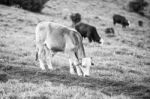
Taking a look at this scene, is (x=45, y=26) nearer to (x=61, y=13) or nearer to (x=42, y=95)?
(x=42, y=95)

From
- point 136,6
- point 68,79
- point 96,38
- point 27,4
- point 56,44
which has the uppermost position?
point 56,44

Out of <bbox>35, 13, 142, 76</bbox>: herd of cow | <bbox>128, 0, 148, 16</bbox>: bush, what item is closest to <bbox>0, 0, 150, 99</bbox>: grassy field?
<bbox>35, 13, 142, 76</bbox>: herd of cow

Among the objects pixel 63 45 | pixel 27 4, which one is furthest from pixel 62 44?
pixel 27 4

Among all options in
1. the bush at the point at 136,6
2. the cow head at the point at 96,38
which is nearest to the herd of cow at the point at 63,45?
the cow head at the point at 96,38

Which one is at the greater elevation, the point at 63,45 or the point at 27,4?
the point at 63,45

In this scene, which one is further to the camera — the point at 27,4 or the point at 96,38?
the point at 27,4

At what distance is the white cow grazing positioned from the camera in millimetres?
9406

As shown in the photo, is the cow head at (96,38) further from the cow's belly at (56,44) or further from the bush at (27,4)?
the bush at (27,4)

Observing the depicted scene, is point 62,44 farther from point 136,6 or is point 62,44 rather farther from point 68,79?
point 136,6

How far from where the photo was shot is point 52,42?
33.0 feet

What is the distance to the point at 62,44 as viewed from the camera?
988cm

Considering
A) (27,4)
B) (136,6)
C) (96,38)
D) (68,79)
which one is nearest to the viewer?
(68,79)

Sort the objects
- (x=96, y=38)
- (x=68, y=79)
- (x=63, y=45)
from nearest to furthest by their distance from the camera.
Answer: (x=68, y=79), (x=63, y=45), (x=96, y=38)

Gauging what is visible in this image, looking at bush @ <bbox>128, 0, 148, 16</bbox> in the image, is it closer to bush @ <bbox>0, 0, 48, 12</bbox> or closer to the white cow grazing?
bush @ <bbox>0, 0, 48, 12</bbox>
